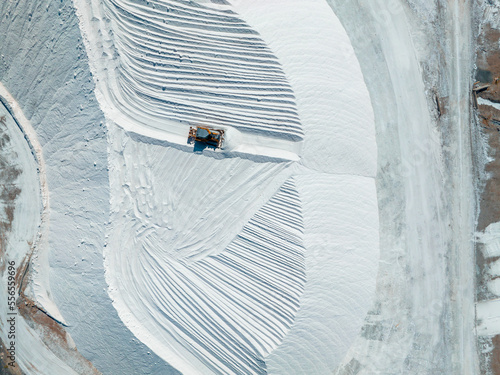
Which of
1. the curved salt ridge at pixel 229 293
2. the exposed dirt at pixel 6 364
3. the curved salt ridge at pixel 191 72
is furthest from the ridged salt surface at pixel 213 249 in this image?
the exposed dirt at pixel 6 364

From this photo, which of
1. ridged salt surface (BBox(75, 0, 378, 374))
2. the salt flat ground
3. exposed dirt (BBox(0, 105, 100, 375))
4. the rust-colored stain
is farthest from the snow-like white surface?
the rust-colored stain

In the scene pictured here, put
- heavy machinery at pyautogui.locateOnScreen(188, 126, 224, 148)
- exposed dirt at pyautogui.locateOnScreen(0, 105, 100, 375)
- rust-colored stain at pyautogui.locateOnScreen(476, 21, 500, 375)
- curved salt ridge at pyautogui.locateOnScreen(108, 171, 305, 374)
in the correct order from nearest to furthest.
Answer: heavy machinery at pyautogui.locateOnScreen(188, 126, 224, 148)
curved salt ridge at pyautogui.locateOnScreen(108, 171, 305, 374)
exposed dirt at pyautogui.locateOnScreen(0, 105, 100, 375)
rust-colored stain at pyautogui.locateOnScreen(476, 21, 500, 375)

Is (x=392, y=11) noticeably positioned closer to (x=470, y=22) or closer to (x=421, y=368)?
(x=470, y=22)

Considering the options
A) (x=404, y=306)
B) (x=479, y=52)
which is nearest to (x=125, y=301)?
(x=404, y=306)

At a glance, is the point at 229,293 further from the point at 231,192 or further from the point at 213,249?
the point at 231,192

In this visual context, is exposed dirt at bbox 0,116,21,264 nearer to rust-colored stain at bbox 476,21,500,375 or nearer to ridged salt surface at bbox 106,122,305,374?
ridged salt surface at bbox 106,122,305,374

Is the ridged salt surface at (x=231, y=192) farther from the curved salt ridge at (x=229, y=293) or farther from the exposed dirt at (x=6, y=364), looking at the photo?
the exposed dirt at (x=6, y=364)

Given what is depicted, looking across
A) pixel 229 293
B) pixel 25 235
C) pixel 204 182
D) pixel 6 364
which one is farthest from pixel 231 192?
pixel 6 364
